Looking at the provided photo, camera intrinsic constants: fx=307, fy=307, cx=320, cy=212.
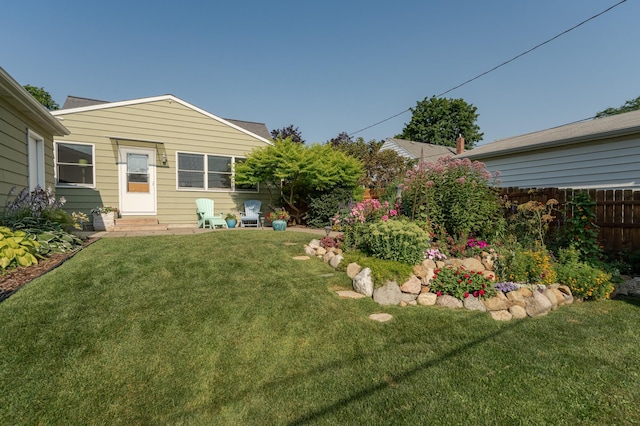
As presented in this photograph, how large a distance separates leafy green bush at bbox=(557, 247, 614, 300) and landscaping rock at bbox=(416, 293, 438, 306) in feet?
6.27

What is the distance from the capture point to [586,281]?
12.7ft

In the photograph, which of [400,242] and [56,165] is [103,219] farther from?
[400,242]

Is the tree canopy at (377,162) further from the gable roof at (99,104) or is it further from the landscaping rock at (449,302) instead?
the landscaping rock at (449,302)

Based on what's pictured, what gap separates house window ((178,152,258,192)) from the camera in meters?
9.09

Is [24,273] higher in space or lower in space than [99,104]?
lower

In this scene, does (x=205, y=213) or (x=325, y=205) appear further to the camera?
(x=325, y=205)

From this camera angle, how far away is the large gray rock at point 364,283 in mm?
3662

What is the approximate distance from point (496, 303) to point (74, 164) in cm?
970

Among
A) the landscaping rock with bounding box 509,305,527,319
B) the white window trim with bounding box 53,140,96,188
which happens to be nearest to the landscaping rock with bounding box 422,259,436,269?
the landscaping rock with bounding box 509,305,527,319

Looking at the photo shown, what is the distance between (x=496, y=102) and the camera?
13.6 m

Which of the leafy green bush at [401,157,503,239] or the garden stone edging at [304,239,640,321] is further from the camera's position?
the leafy green bush at [401,157,503,239]

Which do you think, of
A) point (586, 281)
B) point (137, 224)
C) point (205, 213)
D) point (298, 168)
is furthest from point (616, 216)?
point (137, 224)

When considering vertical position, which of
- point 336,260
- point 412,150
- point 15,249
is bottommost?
point 336,260

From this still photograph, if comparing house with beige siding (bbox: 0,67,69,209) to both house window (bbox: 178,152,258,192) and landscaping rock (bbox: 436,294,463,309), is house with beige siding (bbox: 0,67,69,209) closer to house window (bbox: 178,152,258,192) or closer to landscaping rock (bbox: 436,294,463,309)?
house window (bbox: 178,152,258,192)
